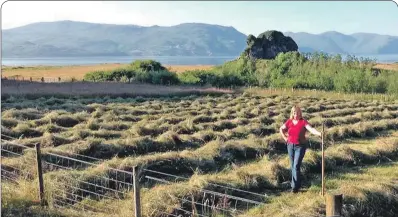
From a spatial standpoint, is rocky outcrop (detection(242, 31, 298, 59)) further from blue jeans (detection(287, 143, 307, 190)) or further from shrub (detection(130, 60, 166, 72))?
blue jeans (detection(287, 143, 307, 190))

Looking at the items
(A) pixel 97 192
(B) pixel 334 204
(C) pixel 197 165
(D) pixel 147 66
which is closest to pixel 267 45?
(D) pixel 147 66

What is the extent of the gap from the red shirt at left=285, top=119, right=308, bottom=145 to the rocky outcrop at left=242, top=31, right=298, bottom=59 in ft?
190

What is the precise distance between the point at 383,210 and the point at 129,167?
477cm

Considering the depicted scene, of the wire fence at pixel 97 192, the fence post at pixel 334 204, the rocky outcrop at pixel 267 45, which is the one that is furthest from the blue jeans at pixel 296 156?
the rocky outcrop at pixel 267 45

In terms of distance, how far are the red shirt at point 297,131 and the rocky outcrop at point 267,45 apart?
190 ft

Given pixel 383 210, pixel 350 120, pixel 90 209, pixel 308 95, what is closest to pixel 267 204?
pixel 383 210

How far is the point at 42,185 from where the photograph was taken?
7191 millimetres

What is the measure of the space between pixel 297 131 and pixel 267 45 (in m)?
67.1

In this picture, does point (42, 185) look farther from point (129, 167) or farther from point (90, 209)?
point (129, 167)

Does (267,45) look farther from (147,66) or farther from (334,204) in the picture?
(334,204)

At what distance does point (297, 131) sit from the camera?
8.06 metres

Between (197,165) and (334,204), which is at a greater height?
(334,204)

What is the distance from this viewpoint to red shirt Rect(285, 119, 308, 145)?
805 cm

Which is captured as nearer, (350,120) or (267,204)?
(267,204)
